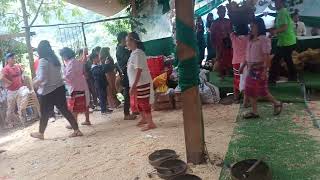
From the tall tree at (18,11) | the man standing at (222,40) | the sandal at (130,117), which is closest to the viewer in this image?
the sandal at (130,117)

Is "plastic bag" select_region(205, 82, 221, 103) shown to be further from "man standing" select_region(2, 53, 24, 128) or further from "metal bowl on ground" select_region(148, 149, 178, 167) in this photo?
"man standing" select_region(2, 53, 24, 128)

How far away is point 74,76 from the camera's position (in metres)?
7.13

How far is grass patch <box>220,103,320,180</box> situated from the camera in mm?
4230

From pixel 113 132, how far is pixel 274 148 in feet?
9.87

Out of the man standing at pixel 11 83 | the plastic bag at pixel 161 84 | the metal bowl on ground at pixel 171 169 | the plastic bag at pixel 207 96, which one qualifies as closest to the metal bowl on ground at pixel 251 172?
the metal bowl on ground at pixel 171 169

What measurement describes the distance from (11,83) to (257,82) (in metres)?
5.97

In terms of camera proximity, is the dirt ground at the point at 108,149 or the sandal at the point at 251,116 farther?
the sandal at the point at 251,116

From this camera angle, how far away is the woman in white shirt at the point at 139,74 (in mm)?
6183

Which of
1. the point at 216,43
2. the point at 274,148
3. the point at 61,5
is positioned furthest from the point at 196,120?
the point at 61,5

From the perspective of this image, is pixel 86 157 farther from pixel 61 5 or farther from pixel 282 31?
pixel 61 5

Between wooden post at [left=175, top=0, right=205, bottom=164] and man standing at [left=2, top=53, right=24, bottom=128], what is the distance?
6.03 meters

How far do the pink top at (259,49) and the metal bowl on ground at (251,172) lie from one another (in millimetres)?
2691

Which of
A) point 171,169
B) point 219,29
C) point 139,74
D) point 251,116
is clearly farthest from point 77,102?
point 219,29

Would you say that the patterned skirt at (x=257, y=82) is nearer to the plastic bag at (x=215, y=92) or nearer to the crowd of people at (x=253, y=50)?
the crowd of people at (x=253, y=50)
